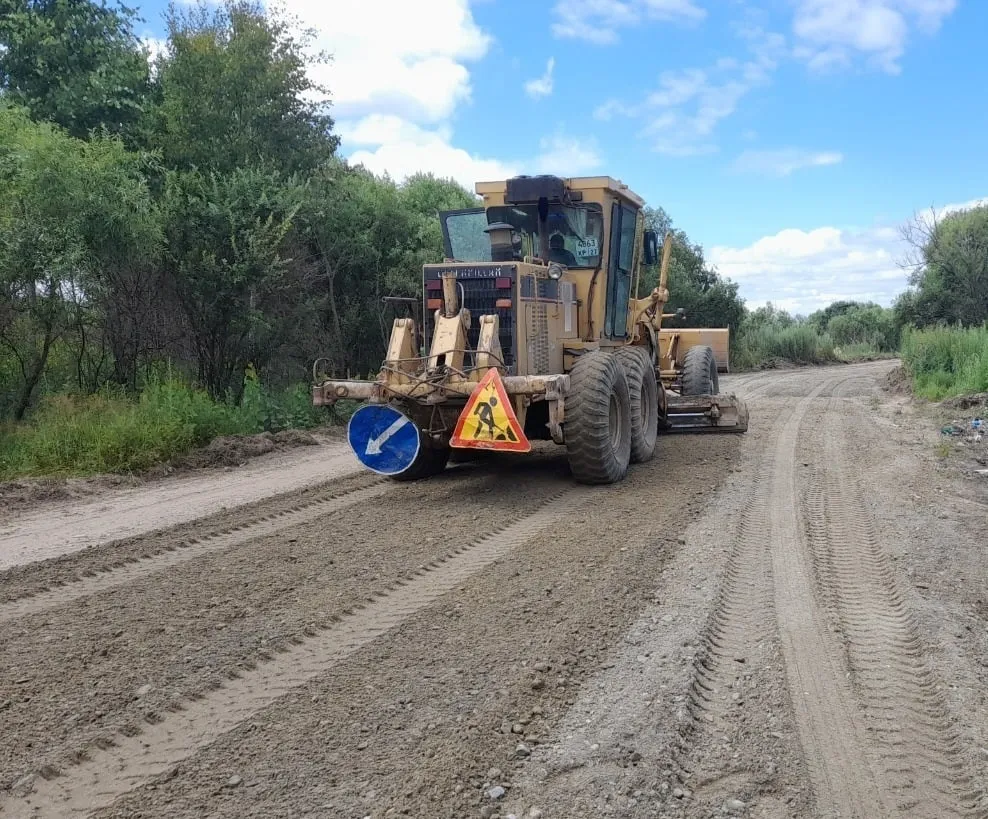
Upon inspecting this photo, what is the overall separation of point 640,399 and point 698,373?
4068 mm

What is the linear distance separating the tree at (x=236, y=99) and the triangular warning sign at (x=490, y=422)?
26.9ft

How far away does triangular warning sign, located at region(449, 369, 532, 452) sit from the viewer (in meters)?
6.77

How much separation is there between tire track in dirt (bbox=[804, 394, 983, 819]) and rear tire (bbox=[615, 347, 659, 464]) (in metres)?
2.40

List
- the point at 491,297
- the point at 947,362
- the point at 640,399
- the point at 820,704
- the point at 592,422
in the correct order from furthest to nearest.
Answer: the point at 947,362
the point at 640,399
the point at 491,297
the point at 592,422
the point at 820,704

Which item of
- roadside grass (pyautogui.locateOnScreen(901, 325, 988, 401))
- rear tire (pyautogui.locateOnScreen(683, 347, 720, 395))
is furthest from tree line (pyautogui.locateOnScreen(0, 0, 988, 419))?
roadside grass (pyautogui.locateOnScreen(901, 325, 988, 401))

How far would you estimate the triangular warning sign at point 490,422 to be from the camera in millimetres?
6773

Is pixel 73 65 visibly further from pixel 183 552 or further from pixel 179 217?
pixel 183 552

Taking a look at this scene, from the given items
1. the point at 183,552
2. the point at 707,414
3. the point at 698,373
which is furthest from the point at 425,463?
the point at 698,373

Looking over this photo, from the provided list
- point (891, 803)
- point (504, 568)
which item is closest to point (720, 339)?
point (504, 568)

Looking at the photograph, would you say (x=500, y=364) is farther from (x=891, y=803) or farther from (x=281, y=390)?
(x=281, y=390)

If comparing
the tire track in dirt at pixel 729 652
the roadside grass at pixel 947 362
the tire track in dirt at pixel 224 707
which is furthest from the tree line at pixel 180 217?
the roadside grass at pixel 947 362

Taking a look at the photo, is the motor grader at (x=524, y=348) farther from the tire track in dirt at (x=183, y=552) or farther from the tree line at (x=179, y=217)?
the tree line at (x=179, y=217)

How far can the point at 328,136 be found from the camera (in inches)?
639

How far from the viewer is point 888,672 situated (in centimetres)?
368
